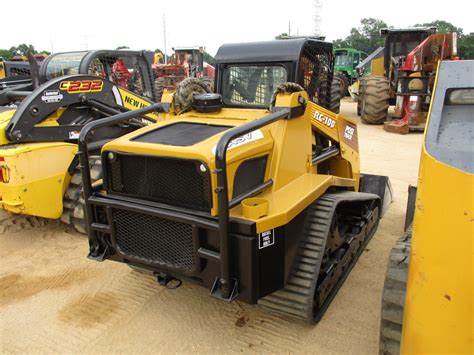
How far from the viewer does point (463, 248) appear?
1.48 meters

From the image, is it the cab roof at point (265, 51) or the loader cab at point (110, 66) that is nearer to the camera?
the cab roof at point (265, 51)

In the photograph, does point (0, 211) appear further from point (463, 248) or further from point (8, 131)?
point (463, 248)

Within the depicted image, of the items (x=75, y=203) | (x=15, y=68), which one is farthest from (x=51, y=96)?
(x=15, y=68)

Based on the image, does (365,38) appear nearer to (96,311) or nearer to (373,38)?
(373,38)

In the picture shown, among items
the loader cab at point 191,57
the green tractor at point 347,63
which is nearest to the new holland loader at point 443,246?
the loader cab at point 191,57

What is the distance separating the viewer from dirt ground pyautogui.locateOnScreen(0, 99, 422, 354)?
9.76 feet

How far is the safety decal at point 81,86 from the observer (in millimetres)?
4824

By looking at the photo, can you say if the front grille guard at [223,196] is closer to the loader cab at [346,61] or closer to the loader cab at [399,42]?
the loader cab at [399,42]

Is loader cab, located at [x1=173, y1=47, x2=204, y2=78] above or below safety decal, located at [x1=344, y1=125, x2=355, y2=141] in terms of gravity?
above

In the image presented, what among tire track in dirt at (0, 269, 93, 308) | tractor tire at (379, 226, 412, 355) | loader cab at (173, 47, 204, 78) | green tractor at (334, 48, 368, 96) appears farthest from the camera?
green tractor at (334, 48, 368, 96)

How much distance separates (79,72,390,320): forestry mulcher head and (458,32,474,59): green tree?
39434 mm

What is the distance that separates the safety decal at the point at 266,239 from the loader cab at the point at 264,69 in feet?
4.82

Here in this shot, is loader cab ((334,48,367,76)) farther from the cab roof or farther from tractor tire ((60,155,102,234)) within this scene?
tractor tire ((60,155,102,234))

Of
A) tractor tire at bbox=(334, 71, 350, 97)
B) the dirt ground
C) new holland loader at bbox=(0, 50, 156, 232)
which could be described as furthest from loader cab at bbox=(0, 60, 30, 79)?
tractor tire at bbox=(334, 71, 350, 97)
